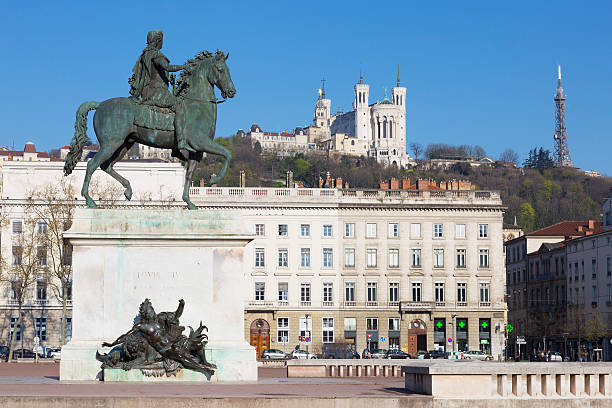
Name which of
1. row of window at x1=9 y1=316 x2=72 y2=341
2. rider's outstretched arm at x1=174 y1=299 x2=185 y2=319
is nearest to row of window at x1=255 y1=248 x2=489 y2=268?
row of window at x1=9 y1=316 x2=72 y2=341

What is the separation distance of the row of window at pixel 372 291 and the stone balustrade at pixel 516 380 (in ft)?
235

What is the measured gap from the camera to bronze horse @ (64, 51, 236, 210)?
24094mm

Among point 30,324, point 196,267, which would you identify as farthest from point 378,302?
point 196,267

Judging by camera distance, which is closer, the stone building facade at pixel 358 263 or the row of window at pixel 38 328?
the row of window at pixel 38 328

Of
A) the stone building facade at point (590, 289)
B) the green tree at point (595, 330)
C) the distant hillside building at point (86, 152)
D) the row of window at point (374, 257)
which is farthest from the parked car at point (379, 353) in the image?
the distant hillside building at point (86, 152)

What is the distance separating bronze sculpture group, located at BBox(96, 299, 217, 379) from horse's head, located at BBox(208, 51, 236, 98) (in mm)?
5005

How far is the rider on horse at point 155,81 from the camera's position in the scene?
24.0 meters

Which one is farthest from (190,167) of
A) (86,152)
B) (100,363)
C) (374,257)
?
(86,152)

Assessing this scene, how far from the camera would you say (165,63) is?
2398 centimetres

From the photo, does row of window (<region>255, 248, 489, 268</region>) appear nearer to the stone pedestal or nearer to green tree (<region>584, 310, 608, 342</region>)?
green tree (<region>584, 310, 608, 342</region>)

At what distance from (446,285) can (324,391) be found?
73.3m

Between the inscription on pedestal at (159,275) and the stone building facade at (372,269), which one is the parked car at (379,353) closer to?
the stone building facade at (372,269)

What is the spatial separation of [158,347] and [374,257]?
70040 mm

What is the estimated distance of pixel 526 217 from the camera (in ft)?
561
